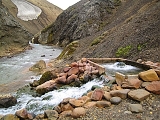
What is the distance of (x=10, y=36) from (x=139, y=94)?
129 ft

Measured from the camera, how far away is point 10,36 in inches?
1660

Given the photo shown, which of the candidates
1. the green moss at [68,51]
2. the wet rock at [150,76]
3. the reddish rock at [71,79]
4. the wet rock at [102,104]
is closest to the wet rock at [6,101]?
the reddish rock at [71,79]

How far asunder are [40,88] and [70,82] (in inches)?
67.7

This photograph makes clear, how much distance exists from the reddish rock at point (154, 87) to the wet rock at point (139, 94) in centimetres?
22

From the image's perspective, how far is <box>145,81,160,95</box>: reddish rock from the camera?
282 inches

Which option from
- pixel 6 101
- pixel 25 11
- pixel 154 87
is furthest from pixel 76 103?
pixel 25 11

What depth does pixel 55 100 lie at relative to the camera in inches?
372

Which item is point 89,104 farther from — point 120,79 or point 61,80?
point 61,80

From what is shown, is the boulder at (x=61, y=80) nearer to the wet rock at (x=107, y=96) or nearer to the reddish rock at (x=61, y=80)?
the reddish rock at (x=61, y=80)

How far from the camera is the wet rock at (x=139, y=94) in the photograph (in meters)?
6.91

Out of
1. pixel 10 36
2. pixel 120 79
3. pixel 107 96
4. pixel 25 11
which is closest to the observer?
pixel 107 96

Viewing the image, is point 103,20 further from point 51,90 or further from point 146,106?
point 146,106

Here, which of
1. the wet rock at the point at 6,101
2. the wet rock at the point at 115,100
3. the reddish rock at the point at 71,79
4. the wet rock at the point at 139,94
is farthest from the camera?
the reddish rock at the point at 71,79

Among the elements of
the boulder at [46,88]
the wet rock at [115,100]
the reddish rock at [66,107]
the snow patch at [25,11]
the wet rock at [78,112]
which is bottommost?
the boulder at [46,88]
